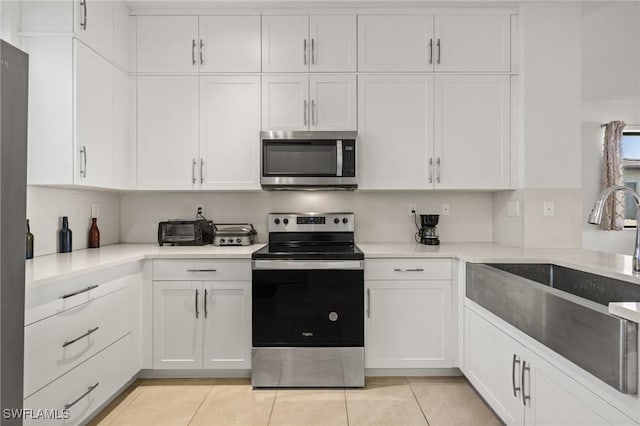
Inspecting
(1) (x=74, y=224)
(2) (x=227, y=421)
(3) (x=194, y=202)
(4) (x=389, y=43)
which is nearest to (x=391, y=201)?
(4) (x=389, y=43)

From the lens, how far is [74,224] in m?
2.84

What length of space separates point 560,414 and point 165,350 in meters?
2.27

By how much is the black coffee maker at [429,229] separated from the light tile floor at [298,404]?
100cm

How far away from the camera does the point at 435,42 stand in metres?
2.99

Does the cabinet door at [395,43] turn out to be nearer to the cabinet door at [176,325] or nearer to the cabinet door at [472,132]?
the cabinet door at [472,132]

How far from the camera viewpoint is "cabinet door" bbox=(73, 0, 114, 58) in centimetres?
236

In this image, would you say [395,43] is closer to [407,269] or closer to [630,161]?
[407,269]

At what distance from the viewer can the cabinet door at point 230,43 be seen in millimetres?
3002

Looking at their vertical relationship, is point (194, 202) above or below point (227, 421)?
above

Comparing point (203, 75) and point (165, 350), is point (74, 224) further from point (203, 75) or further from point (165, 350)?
point (203, 75)

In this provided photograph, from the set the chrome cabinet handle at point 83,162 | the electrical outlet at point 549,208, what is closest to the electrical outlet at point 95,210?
the chrome cabinet handle at point 83,162

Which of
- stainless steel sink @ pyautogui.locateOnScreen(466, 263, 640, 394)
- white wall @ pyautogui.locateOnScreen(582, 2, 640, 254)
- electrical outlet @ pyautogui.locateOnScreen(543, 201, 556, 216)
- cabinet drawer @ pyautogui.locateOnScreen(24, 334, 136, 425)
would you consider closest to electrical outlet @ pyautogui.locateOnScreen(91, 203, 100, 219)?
cabinet drawer @ pyautogui.locateOnScreen(24, 334, 136, 425)

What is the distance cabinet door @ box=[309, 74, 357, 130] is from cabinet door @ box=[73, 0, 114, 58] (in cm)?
139

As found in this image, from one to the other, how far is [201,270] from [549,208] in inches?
98.7
